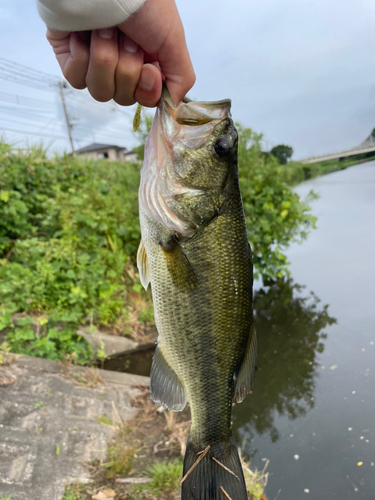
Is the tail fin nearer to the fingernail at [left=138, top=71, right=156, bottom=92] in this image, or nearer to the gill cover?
the gill cover

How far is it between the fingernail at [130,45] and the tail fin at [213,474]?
172 centimetres

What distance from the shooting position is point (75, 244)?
4387 millimetres

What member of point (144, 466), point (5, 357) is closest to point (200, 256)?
point (144, 466)

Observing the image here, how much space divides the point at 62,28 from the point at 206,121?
23.9 inches

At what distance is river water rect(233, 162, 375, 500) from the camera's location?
9.87 feet

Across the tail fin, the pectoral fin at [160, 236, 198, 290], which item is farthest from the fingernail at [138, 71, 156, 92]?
the tail fin

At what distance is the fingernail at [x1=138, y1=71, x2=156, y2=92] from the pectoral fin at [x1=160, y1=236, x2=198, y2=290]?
0.60 m

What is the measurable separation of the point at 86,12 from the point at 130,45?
211 millimetres

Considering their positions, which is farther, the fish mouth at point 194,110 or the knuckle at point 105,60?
the fish mouth at point 194,110

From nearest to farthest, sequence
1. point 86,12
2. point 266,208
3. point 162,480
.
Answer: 1. point 86,12
2. point 162,480
3. point 266,208

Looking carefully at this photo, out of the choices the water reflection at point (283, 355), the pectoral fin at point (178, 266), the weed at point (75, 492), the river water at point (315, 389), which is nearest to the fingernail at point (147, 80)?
the pectoral fin at point (178, 266)

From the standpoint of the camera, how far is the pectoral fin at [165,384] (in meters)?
1.47

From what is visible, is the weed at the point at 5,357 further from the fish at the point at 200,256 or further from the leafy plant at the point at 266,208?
the leafy plant at the point at 266,208

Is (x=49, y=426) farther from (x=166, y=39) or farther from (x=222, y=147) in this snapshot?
Result: (x=166, y=39)
